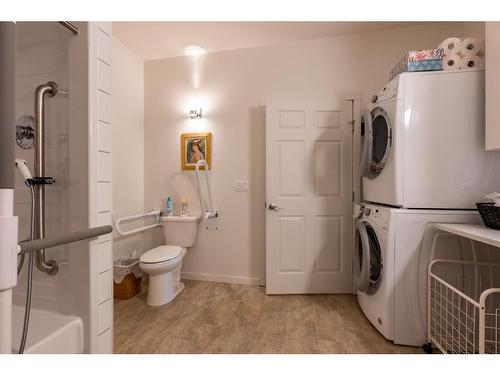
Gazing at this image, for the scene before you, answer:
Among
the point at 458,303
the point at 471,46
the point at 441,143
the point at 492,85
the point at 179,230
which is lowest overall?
the point at 458,303

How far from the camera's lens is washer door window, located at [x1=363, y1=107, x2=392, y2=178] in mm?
1627

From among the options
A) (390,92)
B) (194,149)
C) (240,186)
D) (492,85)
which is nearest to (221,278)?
(240,186)

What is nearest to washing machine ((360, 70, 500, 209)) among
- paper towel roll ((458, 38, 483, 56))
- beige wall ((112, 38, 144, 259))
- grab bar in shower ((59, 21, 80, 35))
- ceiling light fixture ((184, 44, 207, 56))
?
paper towel roll ((458, 38, 483, 56))

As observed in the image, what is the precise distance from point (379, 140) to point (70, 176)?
1.87 meters

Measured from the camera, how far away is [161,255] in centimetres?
205

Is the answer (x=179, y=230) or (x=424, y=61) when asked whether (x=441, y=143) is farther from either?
(x=179, y=230)

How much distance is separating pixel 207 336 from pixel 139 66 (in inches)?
111

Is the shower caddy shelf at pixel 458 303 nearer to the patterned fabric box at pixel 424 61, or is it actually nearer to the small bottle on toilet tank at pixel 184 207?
the patterned fabric box at pixel 424 61

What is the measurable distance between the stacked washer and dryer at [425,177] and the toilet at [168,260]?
5.48 feet

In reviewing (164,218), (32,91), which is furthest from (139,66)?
(32,91)

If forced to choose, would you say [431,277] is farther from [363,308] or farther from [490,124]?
[490,124]

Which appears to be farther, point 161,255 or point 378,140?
point 161,255

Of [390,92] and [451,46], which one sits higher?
[451,46]
